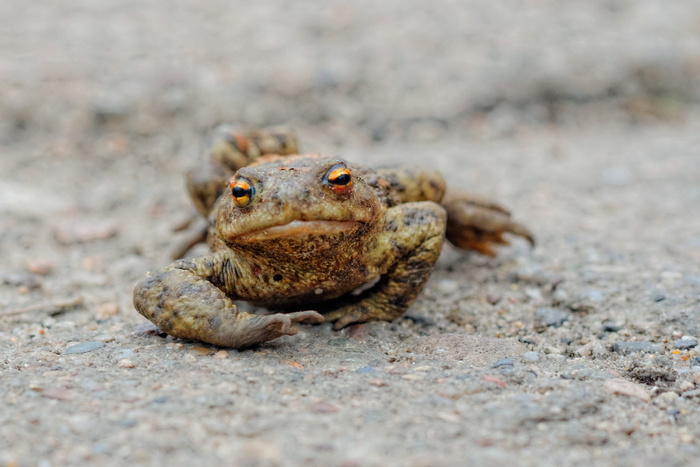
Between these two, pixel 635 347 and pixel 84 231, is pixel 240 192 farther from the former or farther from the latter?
pixel 84 231

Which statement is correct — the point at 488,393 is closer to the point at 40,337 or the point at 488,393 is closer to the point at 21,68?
the point at 40,337

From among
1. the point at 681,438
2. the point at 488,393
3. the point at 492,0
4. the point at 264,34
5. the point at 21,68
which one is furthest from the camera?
the point at 492,0

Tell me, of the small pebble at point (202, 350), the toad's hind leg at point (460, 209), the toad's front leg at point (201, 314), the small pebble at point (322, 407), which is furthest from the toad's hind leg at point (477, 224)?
the small pebble at point (322, 407)

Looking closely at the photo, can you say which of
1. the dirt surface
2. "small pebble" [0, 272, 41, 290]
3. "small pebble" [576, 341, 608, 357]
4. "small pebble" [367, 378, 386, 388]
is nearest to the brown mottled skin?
the dirt surface

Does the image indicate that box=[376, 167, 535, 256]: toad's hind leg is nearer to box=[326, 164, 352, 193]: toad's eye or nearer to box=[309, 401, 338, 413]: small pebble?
box=[326, 164, 352, 193]: toad's eye

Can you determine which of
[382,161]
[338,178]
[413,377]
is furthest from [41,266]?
[382,161]

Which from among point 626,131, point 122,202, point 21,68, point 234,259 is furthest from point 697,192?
point 21,68

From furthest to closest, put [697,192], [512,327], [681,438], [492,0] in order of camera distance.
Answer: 1. [492,0]
2. [697,192]
3. [512,327]
4. [681,438]
